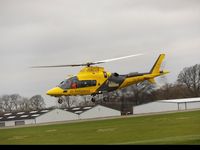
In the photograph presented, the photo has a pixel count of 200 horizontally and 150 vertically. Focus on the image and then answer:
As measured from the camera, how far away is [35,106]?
56.3 meters

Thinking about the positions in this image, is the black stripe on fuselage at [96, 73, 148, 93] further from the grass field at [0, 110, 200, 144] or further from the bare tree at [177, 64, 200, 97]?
the bare tree at [177, 64, 200, 97]

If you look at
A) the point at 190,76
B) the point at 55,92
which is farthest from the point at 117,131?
the point at 190,76

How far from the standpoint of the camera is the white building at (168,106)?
172 feet

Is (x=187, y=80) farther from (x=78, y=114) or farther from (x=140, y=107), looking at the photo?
(x=78, y=114)

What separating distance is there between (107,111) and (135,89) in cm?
1110

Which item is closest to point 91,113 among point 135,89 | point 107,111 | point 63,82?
point 107,111

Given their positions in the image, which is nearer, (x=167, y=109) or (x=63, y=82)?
(x=63, y=82)

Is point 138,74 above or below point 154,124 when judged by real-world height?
above

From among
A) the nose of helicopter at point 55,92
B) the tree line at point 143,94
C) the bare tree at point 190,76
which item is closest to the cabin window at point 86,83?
the nose of helicopter at point 55,92

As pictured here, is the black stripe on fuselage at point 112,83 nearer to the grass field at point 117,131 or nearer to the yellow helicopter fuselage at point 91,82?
the yellow helicopter fuselage at point 91,82

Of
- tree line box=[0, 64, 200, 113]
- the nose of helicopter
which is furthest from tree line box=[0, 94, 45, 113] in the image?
the nose of helicopter

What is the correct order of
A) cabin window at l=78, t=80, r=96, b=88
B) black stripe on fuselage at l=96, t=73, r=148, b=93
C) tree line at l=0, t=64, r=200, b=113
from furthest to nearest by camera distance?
tree line at l=0, t=64, r=200, b=113, black stripe on fuselage at l=96, t=73, r=148, b=93, cabin window at l=78, t=80, r=96, b=88

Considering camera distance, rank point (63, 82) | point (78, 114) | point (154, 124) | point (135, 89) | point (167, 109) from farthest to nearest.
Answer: point (78, 114)
point (167, 109)
point (135, 89)
point (154, 124)
point (63, 82)

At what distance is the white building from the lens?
172 ft
